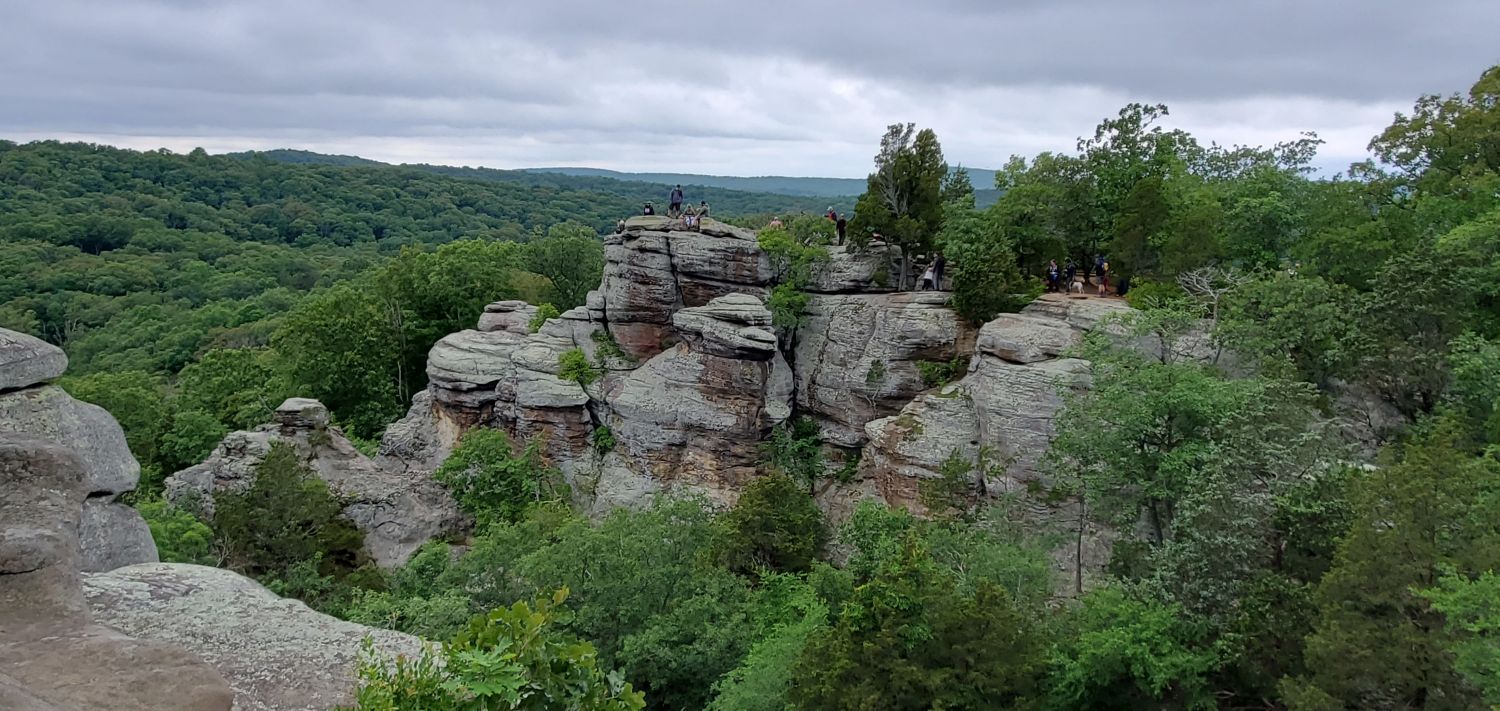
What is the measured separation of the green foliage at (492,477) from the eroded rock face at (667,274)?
17.4ft

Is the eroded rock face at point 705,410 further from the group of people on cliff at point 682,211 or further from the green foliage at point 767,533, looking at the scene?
the green foliage at point 767,533

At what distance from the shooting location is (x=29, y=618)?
223 inches

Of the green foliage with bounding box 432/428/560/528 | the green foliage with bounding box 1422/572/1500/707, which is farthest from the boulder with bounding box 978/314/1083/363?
the green foliage with bounding box 432/428/560/528

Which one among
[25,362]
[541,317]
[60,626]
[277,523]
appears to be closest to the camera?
[60,626]

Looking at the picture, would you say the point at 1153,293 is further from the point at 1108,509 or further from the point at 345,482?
the point at 345,482

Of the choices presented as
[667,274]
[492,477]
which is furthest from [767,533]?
[667,274]

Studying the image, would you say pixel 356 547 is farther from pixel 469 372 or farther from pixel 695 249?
pixel 695 249

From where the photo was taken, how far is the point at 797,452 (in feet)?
86.9

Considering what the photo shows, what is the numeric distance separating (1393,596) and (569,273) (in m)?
41.5

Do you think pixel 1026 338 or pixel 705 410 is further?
pixel 705 410

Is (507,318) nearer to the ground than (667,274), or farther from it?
nearer to the ground

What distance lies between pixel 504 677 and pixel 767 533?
1547cm

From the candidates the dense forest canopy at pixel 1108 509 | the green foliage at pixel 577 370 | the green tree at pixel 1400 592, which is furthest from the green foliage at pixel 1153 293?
the green foliage at pixel 577 370

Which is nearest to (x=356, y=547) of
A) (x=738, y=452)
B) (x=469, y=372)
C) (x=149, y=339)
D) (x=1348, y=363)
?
(x=469, y=372)
